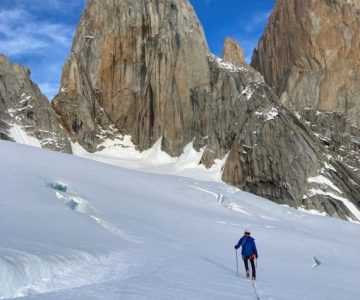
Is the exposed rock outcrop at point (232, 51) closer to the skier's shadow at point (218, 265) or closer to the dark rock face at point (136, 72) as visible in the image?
the dark rock face at point (136, 72)

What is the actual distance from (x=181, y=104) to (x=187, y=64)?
27.1 ft

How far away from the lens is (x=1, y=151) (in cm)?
2919

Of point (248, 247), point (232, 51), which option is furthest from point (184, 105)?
point (248, 247)

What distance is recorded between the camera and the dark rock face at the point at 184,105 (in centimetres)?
9181

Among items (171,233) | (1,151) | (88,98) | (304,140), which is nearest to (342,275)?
(171,233)

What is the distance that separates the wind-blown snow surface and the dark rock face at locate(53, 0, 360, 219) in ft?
175

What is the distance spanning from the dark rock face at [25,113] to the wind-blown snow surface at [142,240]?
5845 cm

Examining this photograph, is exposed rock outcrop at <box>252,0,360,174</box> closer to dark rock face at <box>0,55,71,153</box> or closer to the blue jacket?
dark rock face at <box>0,55,71,153</box>

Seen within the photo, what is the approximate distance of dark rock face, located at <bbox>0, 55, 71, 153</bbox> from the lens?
9125cm

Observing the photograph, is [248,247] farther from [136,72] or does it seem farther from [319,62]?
[319,62]

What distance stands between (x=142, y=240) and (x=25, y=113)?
7926 cm

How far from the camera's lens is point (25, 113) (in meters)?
93.8

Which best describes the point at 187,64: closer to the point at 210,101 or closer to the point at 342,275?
the point at 210,101

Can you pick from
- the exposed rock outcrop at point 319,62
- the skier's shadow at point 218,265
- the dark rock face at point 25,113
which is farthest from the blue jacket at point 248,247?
the exposed rock outcrop at point 319,62
